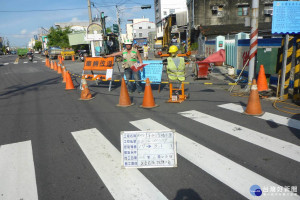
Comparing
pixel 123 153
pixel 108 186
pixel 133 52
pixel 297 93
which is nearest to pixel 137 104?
pixel 133 52

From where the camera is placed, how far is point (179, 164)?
3666 mm

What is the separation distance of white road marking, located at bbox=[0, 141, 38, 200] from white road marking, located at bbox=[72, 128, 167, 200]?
921 mm

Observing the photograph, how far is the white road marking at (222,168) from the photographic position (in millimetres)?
3068

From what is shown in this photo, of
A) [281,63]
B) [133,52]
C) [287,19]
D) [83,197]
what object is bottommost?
[83,197]

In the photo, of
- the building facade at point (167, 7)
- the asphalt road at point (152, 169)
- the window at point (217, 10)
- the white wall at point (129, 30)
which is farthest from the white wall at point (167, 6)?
the asphalt road at point (152, 169)

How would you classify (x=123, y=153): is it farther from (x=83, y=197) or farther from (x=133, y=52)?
(x=133, y=52)

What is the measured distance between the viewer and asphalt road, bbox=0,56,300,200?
10.1ft

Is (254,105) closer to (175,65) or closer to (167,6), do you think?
(175,65)

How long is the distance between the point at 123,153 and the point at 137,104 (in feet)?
13.0

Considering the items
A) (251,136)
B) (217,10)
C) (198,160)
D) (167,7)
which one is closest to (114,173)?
(198,160)

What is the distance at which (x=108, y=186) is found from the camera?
3156mm

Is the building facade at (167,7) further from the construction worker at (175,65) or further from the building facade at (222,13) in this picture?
the construction worker at (175,65)

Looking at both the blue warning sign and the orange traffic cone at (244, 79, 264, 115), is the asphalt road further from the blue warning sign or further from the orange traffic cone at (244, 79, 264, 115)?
the blue warning sign

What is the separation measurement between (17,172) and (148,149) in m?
2.16
